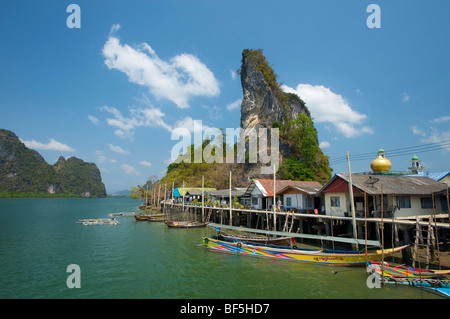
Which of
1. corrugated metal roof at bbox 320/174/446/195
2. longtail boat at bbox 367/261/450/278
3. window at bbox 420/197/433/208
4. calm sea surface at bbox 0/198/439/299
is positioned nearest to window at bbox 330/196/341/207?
corrugated metal roof at bbox 320/174/446/195

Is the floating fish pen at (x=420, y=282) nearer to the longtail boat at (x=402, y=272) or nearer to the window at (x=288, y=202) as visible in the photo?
the longtail boat at (x=402, y=272)

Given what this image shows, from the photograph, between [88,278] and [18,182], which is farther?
[18,182]

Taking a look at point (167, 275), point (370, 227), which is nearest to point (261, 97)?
point (370, 227)

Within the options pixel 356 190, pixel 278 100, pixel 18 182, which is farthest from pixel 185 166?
pixel 18 182

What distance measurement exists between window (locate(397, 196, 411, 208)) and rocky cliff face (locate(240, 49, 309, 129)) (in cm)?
4368

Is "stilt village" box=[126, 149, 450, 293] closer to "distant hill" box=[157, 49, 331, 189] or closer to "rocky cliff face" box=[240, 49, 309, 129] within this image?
"distant hill" box=[157, 49, 331, 189]

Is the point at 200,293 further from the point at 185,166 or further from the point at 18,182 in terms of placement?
the point at 18,182

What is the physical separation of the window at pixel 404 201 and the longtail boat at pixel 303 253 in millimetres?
8194

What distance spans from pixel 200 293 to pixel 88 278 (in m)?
7.48

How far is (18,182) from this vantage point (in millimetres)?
175875

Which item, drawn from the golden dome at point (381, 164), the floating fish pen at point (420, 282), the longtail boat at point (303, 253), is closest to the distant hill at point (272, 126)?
the golden dome at point (381, 164)

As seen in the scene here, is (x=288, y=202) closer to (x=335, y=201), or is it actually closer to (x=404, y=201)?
(x=335, y=201)

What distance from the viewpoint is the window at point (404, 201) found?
21.2 metres

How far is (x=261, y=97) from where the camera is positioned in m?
65.6
